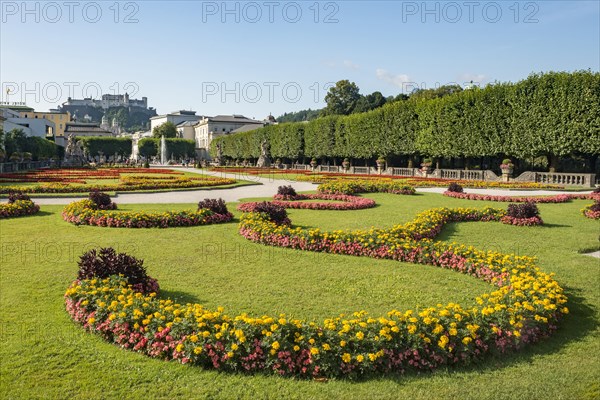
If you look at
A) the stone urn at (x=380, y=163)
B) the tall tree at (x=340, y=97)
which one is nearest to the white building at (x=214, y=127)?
the tall tree at (x=340, y=97)

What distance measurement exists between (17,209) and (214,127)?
12521 cm

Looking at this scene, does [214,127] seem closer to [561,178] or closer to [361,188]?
[561,178]

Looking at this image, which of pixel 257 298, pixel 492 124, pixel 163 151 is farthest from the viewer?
pixel 163 151

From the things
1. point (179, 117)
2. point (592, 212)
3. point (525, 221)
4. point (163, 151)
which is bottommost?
point (525, 221)

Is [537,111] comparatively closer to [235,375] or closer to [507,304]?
[507,304]

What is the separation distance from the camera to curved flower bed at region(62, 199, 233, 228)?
A: 43.7ft

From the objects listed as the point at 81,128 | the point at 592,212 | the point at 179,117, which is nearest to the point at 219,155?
the point at 81,128

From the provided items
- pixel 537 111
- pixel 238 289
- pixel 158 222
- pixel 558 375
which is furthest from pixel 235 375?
pixel 537 111

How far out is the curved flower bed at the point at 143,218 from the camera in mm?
13312

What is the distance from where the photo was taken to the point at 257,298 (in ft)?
23.1

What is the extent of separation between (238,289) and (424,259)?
3837mm

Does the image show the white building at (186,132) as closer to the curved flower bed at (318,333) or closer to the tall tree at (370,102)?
the tall tree at (370,102)

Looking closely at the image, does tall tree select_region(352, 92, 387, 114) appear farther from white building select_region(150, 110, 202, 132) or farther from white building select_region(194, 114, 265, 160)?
white building select_region(150, 110, 202, 132)

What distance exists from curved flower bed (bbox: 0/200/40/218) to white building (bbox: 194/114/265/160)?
382 feet
